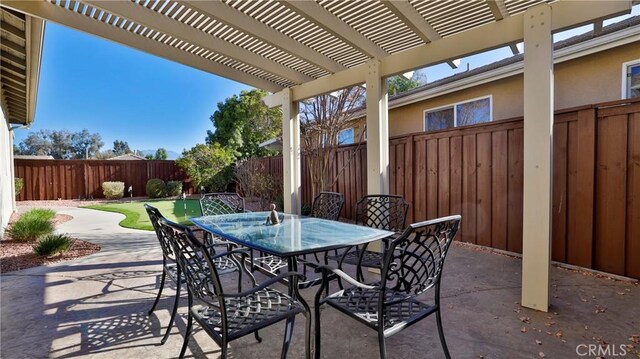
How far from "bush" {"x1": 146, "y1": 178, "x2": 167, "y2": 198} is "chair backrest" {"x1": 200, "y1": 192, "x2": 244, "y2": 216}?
11099 mm

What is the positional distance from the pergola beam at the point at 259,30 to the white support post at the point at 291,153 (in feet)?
3.79

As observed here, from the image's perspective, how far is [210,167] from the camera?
43.7 ft

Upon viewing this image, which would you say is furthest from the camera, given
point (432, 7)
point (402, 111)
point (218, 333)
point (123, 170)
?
point (123, 170)

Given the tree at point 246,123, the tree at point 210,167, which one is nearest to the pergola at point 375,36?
the tree at point 210,167

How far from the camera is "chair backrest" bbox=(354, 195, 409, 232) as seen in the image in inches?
136

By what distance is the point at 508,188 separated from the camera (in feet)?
14.2

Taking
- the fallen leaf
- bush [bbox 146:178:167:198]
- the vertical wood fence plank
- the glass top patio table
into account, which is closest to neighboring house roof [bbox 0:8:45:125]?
the glass top patio table

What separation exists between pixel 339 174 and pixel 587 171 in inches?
175

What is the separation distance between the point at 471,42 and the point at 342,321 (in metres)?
3.00

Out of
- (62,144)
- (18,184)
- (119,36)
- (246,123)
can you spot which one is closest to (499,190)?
(119,36)

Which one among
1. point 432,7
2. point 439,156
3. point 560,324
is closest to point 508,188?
point 439,156

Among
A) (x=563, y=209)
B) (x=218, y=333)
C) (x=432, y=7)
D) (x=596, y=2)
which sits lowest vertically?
(x=218, y=333)

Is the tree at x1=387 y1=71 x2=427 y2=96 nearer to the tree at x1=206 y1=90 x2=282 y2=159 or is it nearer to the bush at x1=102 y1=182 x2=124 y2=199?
the tree at x1=206 y1=90 x2=282 y2=159

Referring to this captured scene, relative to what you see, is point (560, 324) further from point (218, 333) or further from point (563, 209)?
point (218, 333)
